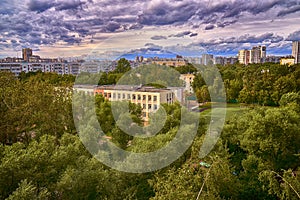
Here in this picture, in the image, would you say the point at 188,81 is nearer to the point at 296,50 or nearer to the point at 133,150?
the point at 133,150

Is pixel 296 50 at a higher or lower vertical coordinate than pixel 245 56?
higher

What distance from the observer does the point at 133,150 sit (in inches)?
350

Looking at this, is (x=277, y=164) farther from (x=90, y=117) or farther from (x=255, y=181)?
(x=90, y=117)

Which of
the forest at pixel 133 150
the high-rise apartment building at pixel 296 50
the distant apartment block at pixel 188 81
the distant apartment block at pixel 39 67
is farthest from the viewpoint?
the high-rise apartment building at pixel 296 50

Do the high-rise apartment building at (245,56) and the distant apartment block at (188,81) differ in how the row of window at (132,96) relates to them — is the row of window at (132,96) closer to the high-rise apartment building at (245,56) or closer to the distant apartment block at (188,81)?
the distant apartment block at (188,81)

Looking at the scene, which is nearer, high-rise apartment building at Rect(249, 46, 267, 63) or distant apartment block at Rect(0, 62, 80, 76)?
distant apartment block at Rect(0, 62, 80, 76)

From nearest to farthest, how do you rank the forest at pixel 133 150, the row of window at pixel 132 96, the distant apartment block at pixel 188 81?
the forest at pixel 133 150 < the row of window at pixel 132 96 < the distant apartment block at pixel 188 81

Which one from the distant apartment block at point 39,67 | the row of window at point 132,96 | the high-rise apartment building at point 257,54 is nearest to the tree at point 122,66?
the distant apartment block at point 39,67

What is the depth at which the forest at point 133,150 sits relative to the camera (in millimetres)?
6355

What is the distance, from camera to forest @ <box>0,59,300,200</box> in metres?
6.36

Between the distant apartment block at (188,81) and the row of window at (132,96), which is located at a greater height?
the distant apartment block at (188,81)

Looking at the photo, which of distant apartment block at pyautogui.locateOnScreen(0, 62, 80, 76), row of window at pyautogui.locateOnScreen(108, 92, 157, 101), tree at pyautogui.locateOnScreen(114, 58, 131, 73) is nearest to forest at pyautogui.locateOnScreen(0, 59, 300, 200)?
row of window at pyautogui.locateOnScreen(108, 92, 157, 101)

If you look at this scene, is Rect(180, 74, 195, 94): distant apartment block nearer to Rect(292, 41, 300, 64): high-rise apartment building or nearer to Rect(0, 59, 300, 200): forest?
Rect(0, 59, 300, 200): forest

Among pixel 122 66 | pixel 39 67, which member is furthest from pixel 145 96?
pixel 39 67
